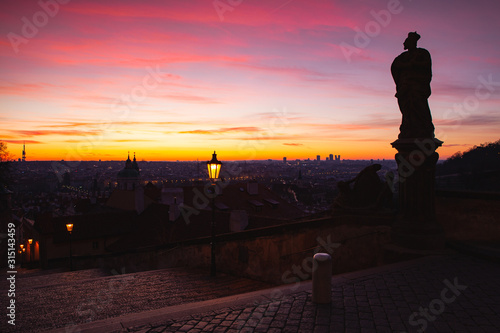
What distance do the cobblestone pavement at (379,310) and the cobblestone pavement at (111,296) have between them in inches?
78.2

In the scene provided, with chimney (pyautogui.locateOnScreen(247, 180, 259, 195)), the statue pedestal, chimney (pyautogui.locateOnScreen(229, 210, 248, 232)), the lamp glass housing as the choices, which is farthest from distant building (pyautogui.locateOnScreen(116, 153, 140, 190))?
the statue pedestal

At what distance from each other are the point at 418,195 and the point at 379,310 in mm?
3564

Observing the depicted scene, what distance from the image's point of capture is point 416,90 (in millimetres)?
7227

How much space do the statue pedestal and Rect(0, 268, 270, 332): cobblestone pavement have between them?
11.0 feet

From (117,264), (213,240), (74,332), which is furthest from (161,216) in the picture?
(74,332)

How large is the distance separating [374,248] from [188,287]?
171 inches

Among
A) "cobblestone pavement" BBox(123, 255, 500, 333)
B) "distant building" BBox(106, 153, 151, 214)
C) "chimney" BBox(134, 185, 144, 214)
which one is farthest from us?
"distant building" BBox(106, 153, 151, 214)

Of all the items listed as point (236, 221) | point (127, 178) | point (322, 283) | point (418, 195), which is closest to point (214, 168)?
point (236, 221)

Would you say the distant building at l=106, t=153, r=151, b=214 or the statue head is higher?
the statue head

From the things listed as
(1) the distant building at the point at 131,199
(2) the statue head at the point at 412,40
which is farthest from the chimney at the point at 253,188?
(2) the statue head at the point at 412,40

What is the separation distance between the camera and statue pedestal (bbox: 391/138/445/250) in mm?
7156

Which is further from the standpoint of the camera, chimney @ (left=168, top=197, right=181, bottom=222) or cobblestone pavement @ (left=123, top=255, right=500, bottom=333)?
chimney @ (left=168, top=197, right=181, bottom=222)

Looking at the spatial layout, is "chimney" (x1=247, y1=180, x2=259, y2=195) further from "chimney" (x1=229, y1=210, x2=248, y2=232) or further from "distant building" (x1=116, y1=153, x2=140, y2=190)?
"distant building" (x1=116, y1=153, x2=140, y2=190)

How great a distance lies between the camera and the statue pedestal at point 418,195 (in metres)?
7.16
